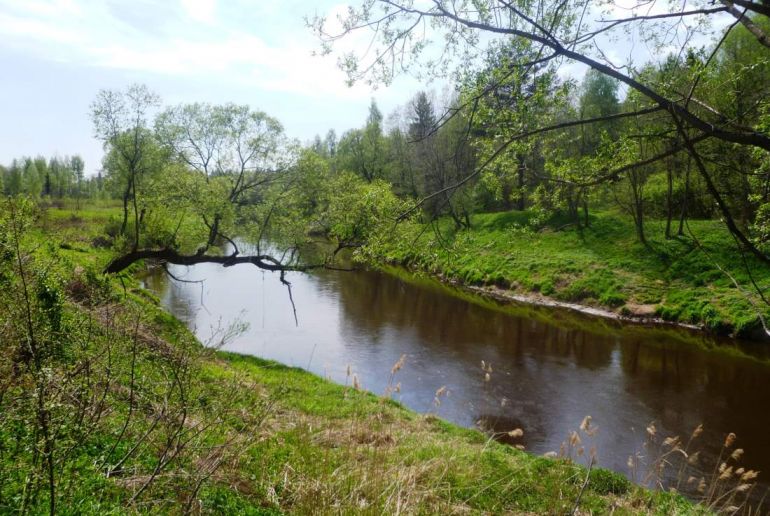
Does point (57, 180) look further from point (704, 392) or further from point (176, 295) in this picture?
point (704, 392)

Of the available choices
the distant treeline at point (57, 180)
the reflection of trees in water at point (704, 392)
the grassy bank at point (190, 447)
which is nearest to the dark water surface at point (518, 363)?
the reflection of trees in water at point (704, 392)

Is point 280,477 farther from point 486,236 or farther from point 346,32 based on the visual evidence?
point 486,236

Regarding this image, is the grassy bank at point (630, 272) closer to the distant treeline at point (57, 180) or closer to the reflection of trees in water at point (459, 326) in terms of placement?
the reflection of trees in water at point (459, 326)

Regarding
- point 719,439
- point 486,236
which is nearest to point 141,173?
point 719,439

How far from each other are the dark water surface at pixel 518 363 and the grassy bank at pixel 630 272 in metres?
1.94

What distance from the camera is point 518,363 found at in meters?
15.3

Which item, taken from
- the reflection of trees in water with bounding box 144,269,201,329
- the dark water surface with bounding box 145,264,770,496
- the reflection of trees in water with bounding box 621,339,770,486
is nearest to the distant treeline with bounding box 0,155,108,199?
the reflection of trees in water with bounding box 144,269,201,329

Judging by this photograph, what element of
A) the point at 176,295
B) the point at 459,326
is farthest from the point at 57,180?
the point at 459,326

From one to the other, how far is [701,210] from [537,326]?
14244 millimetres

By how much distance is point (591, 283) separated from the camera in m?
23.3

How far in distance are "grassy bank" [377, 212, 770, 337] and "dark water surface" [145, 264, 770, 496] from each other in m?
1.94

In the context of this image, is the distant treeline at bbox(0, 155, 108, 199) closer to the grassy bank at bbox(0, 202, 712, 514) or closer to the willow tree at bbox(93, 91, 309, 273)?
the willow tree at bbox(93, 91, 309, 273)

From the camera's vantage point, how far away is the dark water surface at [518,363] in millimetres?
11211

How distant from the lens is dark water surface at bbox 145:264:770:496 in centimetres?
1121
